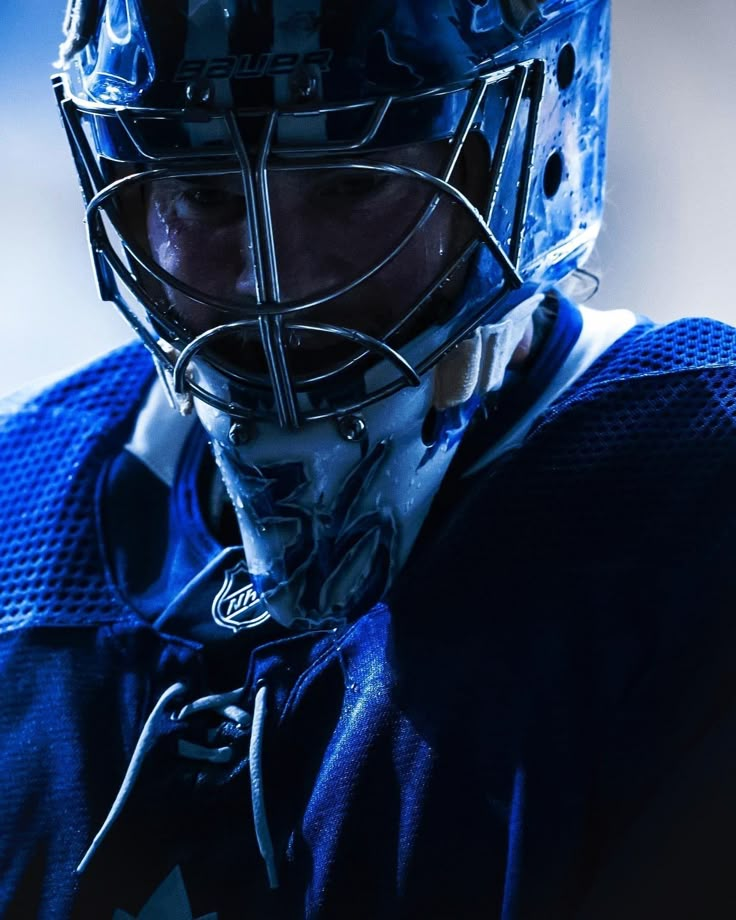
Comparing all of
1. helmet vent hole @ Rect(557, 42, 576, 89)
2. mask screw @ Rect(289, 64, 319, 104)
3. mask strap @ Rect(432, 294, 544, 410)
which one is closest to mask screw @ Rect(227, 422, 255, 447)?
mask strap @ Rect(432, 294, 544, 410)

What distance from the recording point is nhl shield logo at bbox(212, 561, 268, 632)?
3.63 ft

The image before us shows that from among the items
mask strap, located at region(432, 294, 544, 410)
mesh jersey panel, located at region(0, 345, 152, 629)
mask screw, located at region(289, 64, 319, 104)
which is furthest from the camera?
mesh jersey panel, located at region(0, 345, 152, 629)

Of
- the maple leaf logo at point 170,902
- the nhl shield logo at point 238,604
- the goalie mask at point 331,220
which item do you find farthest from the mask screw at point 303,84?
the maple leaf logo at point 170,902

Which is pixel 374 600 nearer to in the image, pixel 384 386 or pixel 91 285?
pixel 384 386

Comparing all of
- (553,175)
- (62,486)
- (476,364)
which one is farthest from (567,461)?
(62,486)

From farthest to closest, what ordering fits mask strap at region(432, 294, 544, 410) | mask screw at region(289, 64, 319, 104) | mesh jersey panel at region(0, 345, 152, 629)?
mesh jersey panel at region(0, 345, 152, 629) < mask strap at region(432, 294, 544, 410) < mask screw at region(289, 64, 319, 104)

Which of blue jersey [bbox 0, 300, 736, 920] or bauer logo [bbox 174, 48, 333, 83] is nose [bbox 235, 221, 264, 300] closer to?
bauer logo [bbox 174, 48, 333, 83]

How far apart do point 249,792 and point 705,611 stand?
0.36m

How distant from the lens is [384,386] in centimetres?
100

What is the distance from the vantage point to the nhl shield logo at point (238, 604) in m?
1.11

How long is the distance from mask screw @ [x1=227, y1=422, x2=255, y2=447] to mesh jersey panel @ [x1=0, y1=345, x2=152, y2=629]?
0.63ft

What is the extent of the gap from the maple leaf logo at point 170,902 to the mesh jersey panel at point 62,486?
218mm

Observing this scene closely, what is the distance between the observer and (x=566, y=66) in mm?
1052

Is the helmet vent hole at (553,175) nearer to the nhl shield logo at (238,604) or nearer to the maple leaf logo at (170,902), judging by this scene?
the nhl shield logo at (238,604)
